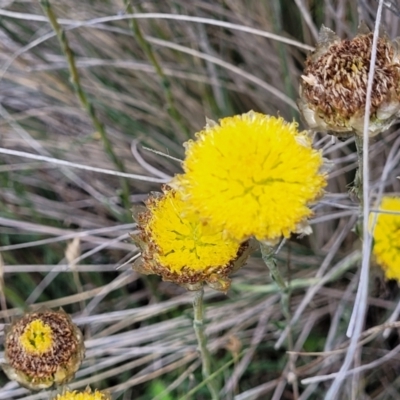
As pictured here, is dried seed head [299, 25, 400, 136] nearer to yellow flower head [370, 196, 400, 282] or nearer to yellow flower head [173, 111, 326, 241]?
yellow flower head [173, 111, 326, 241]

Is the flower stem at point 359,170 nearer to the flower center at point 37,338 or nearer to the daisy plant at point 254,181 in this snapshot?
the daisy plant at point 254,181

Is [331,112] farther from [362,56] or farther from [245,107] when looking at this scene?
[245,107]

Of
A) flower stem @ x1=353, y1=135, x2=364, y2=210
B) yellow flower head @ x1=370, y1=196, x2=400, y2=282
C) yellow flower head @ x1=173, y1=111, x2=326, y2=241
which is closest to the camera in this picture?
yellow flower head @ x1=173, y1=111, x2=326, y2=241

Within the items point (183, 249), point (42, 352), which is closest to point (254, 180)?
point (183, 249)

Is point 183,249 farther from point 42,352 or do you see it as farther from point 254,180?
point 42,352

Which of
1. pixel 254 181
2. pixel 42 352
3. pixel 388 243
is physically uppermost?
pixel 254 181

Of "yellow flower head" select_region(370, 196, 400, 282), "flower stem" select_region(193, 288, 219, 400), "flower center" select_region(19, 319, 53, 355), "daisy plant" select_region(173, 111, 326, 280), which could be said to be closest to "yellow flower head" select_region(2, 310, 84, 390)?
"flower center" select_region(19, 319, 53, 355)
